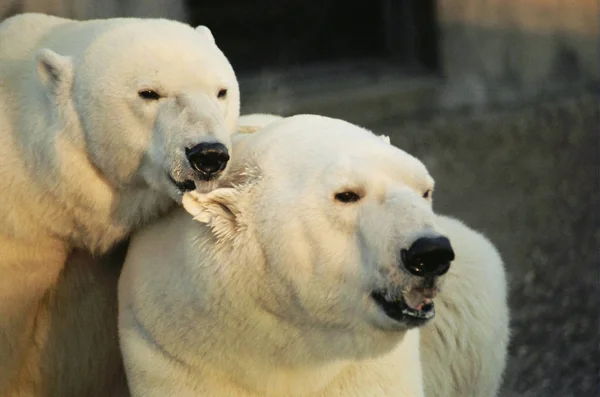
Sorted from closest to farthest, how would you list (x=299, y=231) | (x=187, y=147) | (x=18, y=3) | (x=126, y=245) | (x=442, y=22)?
(x=299, y=231) < (x=187, y=147) < (x=126, y=245) < (x=18, y=3) < (x=442, y=22)

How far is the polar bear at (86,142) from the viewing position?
2.53m

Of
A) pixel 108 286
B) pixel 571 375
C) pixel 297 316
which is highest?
pixel 297 316

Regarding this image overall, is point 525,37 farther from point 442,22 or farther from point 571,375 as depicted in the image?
point 571,375

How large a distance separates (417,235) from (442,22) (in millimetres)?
3398

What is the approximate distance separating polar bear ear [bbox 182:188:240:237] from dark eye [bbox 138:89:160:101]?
0.33m

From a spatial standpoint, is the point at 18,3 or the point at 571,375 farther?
the point at 571,375

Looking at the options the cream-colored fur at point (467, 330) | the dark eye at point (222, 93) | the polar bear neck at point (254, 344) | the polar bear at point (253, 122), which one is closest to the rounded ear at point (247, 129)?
the polar bear at point (253, 122)

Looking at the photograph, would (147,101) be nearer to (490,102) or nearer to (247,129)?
(247,129)

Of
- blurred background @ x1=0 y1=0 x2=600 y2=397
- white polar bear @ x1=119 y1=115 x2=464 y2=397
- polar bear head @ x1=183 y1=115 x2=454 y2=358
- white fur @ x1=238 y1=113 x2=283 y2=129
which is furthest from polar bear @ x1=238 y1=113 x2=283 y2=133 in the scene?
blurred background @ x1=0 y1=0 x2=600 y2=397

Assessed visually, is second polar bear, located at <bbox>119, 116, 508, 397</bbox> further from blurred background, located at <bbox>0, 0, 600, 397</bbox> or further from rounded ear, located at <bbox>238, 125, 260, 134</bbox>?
blurred background, located at <bbox>0, 0, 600, 397</bbox>

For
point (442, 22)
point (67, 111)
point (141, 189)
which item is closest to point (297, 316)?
point (141, 189)

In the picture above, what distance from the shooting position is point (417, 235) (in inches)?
83.0

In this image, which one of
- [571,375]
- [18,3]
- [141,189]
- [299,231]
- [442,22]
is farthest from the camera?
[442,22]

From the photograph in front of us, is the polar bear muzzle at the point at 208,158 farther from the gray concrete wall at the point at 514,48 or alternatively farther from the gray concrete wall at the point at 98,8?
the gray concrete wall at the point at 514,48
